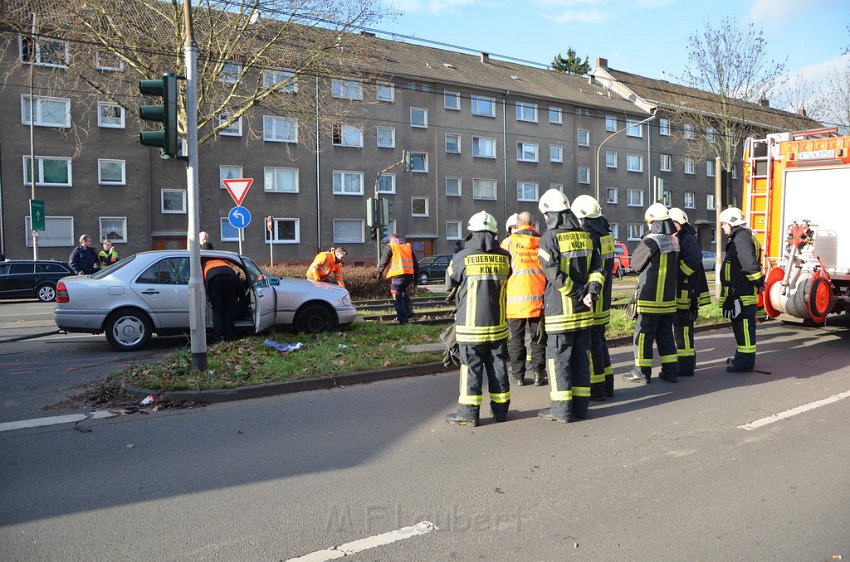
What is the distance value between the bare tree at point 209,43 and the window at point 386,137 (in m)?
15.7

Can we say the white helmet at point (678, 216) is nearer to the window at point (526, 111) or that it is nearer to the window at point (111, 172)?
the window at point (111, 172)

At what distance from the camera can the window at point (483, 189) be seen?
4062cm

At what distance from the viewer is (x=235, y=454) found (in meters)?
5.22

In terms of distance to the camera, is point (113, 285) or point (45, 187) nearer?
point (113, 285)

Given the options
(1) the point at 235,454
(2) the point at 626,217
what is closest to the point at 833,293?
(1) the point at 235,454

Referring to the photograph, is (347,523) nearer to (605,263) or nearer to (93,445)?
(93,445)

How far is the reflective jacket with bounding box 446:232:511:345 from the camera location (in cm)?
583

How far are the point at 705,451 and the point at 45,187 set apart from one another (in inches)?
1210

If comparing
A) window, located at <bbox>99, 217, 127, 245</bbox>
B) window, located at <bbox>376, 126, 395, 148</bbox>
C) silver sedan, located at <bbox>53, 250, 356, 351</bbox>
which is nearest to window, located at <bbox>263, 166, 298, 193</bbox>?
window, located at <bbox>376, 126, 395, 148</bbox>

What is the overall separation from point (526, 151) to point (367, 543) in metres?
40.8

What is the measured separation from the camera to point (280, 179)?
113 ft

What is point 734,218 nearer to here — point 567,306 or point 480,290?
point 567,306

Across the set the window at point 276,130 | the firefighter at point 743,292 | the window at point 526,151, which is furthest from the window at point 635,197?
the firefighter at point 743,292

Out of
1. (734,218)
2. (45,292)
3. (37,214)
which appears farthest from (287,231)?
(734,218)
